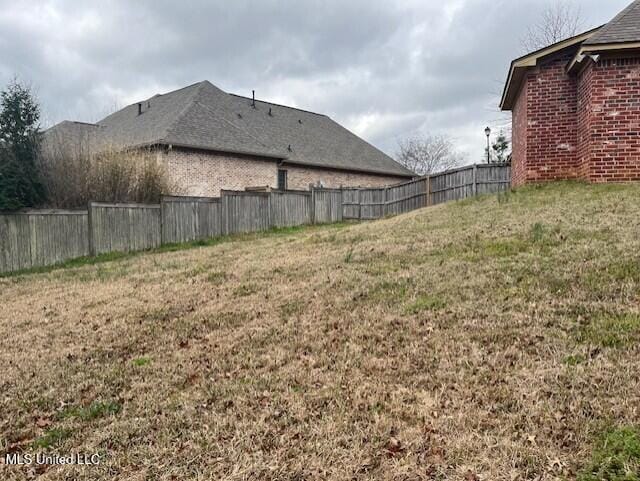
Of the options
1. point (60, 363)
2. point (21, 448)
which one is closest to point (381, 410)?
point (21, 448)

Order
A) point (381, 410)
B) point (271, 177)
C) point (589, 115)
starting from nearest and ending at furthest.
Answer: point (381, 410) < point (589, 115) < point (271, 177)

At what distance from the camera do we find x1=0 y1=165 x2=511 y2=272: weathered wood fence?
34.5ft

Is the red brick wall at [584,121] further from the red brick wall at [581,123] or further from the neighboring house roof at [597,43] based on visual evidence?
the neighboring house roof at [597,43]

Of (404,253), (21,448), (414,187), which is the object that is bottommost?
(21,448)

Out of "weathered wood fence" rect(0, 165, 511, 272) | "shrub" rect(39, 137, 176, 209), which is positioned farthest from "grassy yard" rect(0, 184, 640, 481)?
"shrub" rect(39, 137, 176, 209)

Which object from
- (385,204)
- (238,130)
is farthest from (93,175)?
(385,204)

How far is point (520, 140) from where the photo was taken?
10.7 meters

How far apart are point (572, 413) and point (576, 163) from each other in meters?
8.25

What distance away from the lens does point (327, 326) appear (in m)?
4.32

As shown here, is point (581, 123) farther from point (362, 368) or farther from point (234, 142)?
point (234, 142)

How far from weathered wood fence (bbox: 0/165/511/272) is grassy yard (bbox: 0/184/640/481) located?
4519mm

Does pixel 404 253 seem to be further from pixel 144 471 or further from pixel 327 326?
pixel 144 471

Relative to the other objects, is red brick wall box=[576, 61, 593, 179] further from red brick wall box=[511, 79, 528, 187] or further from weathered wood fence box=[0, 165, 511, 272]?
weathered wood fence box=[0, 165, 511, 272]

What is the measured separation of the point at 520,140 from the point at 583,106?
176 centimetres
